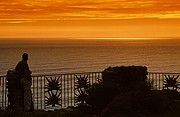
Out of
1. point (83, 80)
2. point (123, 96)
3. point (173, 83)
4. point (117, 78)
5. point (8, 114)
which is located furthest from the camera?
point (173, 83)

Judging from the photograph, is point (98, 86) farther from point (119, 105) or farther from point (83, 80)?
point (83, 80)

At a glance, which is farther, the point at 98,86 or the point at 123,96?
the point at 98,86

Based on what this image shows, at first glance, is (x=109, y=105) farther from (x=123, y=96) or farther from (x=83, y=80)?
(x=83, y=80)

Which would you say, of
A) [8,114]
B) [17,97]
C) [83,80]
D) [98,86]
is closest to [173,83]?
[83,80]

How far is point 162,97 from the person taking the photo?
1426cm

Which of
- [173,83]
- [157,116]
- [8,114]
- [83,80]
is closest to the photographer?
[8,114]

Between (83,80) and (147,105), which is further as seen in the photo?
(83,80)

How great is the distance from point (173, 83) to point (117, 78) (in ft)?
14.0

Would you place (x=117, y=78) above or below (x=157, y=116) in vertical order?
above

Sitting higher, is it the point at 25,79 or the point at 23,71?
the point at 23,71

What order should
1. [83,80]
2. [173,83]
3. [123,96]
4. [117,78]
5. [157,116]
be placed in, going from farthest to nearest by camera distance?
[173,83] → [83,80] → [117,78] → [123,96] → [157,116]

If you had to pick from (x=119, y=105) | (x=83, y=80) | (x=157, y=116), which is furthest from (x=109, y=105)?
(x=83, y=80)

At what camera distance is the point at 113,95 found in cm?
1507

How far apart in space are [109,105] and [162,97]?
1.81m
